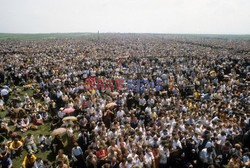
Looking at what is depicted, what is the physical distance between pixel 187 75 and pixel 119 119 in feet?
56.0

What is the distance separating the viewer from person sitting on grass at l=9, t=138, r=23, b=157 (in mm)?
13844

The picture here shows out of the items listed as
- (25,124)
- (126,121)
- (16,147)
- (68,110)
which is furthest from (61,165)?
(25,124)

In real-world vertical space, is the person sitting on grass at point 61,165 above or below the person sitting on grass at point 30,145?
above

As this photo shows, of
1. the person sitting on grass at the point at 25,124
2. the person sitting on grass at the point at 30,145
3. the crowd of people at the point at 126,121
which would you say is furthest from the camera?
the person sitting on grass at the point at 25,124

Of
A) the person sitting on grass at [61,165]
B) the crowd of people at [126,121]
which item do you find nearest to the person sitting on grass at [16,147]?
the crowd of people at [126,121]

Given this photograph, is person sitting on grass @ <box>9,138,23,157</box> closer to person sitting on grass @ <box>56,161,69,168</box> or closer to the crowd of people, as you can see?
the crowd of people

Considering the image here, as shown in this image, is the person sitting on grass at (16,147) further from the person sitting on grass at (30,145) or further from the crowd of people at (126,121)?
the person sitting on grass at (30,145)

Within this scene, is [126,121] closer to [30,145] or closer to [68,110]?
[68,110]

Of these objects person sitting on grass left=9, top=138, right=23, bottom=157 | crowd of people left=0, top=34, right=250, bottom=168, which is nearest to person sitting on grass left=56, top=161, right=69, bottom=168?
crowd of people left=0, top=34, right=250, bottom=168

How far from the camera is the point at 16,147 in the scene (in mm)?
14055

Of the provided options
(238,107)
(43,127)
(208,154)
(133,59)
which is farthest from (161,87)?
(133,59)

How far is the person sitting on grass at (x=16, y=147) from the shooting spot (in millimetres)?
13844

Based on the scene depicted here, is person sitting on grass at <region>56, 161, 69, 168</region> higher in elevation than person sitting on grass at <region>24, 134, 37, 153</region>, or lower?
higher

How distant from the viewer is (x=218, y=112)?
17.2m
